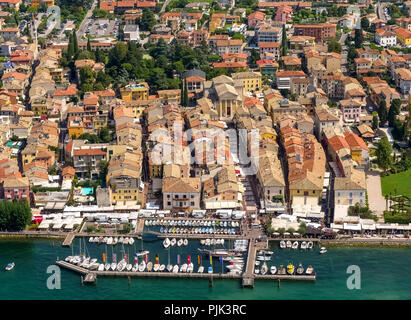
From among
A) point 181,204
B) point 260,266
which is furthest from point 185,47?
point 260,266

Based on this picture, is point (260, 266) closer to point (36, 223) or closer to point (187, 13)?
point (36, 223)

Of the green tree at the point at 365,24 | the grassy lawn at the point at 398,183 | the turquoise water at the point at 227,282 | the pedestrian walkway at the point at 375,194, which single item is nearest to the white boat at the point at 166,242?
the turquoise water at the point at 227,282

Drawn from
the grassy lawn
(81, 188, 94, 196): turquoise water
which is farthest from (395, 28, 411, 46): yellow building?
(81, 188, 94, 196): turquoise water

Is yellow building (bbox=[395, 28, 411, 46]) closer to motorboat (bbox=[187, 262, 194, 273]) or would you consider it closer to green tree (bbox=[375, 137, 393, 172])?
green tree (bbox=[375, 137, 393, 172])

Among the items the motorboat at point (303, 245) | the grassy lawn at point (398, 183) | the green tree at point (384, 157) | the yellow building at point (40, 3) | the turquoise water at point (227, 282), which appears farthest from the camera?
the yellow building at point (40, 3)

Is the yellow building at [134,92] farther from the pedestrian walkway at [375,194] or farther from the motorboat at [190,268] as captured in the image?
the motorboat at [190,268]

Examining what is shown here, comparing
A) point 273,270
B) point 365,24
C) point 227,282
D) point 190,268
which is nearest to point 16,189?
point 190,268
